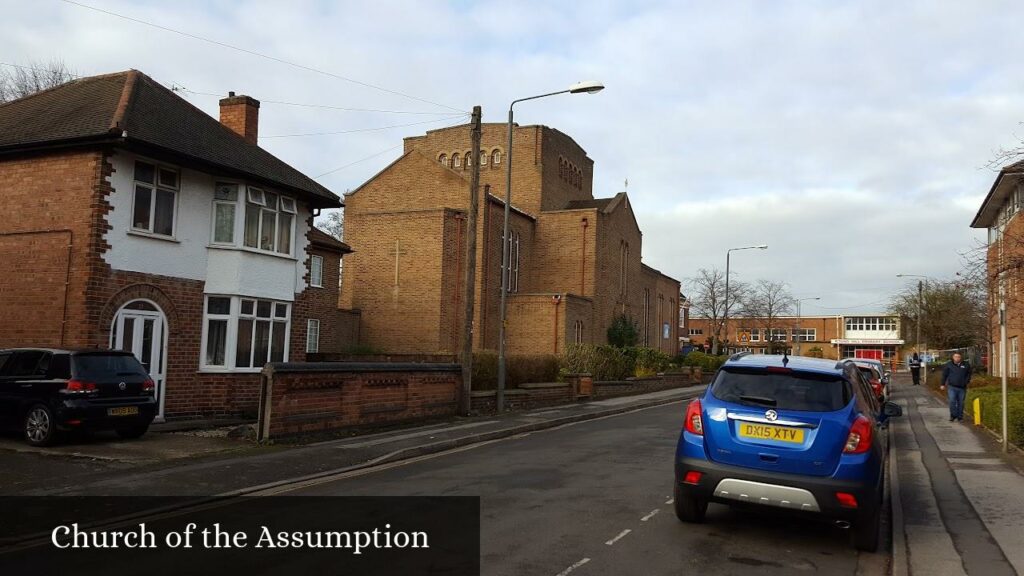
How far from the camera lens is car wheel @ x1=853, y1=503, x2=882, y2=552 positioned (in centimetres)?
638

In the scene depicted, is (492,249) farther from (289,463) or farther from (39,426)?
(289,463)

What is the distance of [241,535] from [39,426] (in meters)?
6.94

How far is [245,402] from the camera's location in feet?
55.5

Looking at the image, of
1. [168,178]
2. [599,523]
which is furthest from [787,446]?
[168,178]

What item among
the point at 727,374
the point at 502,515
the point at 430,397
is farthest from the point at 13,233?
the point at 727,374

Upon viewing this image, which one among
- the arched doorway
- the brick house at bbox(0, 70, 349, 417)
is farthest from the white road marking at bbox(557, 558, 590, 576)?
the arched doorway

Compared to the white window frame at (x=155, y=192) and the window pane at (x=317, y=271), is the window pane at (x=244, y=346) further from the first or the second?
the window pane at (x=317, y=271)

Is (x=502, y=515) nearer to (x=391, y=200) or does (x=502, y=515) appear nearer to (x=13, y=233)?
(x=13, y=233)

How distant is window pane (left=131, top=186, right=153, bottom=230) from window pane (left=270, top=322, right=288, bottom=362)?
3848mm

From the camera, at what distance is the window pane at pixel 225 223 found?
54.9 ft

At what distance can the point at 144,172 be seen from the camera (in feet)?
49.9

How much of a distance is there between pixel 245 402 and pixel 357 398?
3339 mm

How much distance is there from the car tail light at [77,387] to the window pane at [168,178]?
5251 mm

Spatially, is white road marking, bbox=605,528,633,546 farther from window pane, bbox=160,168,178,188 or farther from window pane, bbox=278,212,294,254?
window pane, bbox=278,212,294,254
